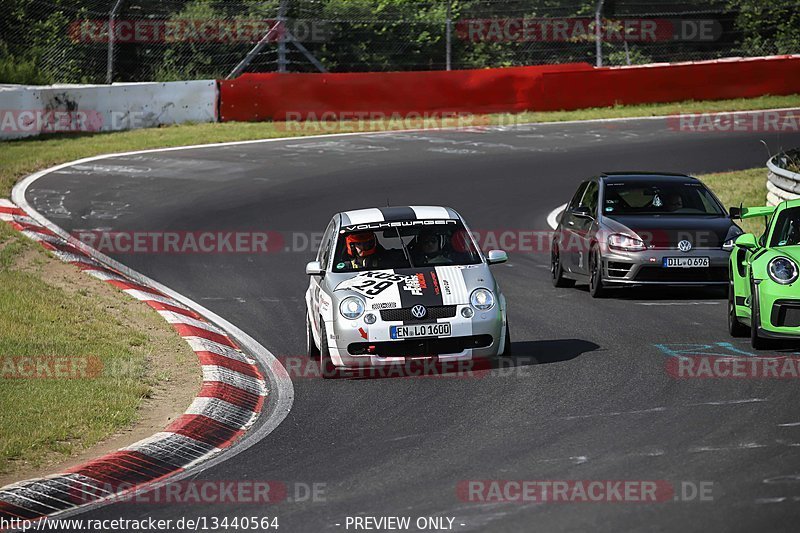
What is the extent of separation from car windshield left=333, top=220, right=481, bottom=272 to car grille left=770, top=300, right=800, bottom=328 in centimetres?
253

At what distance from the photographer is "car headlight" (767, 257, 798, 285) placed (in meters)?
10.2

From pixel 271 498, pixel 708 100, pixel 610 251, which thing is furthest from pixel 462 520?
pixel 708 100

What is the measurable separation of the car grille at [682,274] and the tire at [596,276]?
46 cm

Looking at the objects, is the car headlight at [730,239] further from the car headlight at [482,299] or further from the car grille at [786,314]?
the car headlight at [482,299]

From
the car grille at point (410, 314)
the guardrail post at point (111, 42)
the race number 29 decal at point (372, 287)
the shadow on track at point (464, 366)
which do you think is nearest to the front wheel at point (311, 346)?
the shadow on track at point (464, 366)

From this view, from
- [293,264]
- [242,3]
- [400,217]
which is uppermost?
[242,3]

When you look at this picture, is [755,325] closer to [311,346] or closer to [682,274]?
[682,274]

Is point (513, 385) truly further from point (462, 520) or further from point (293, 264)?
point (293, 264)

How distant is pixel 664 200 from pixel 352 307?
592 centimetres

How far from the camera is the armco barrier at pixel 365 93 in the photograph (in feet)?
95.4

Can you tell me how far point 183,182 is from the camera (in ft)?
73.7

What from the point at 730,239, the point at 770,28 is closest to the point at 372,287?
the point at 730,239

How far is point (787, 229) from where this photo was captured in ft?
36.0

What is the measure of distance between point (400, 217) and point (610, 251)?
356 centimetres
